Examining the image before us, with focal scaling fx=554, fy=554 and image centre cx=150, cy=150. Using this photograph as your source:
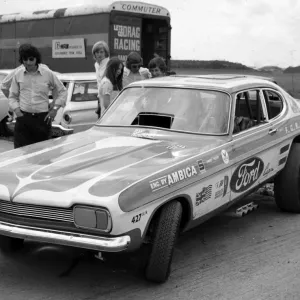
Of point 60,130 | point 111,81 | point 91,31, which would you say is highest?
point 91,31

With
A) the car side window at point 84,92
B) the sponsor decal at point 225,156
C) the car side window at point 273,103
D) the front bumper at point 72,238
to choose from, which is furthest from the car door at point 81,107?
the front bumper at point 72,238

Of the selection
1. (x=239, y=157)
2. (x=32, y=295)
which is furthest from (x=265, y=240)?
(x=32, y=295)

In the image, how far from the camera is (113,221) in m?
3.59

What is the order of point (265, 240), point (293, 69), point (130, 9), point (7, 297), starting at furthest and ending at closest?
point (293, 69) → point (130, 9) → point (265, 240) → point (7, 297)

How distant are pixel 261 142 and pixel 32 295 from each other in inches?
104

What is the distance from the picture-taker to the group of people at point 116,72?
7.11 metres

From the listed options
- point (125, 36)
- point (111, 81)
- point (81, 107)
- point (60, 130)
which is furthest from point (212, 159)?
point (125, 36)

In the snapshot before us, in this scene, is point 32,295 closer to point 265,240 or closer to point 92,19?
point 265,240

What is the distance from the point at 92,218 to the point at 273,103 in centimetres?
310

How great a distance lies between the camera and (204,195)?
4.45 m

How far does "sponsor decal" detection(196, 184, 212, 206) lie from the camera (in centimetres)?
437

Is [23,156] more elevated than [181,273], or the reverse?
[23,156]

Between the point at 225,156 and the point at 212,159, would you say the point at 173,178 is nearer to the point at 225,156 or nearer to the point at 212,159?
the point at 212,159

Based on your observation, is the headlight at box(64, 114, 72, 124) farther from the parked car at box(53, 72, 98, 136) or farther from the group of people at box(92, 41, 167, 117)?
the group of people at box(92, 41, 167, 117)
